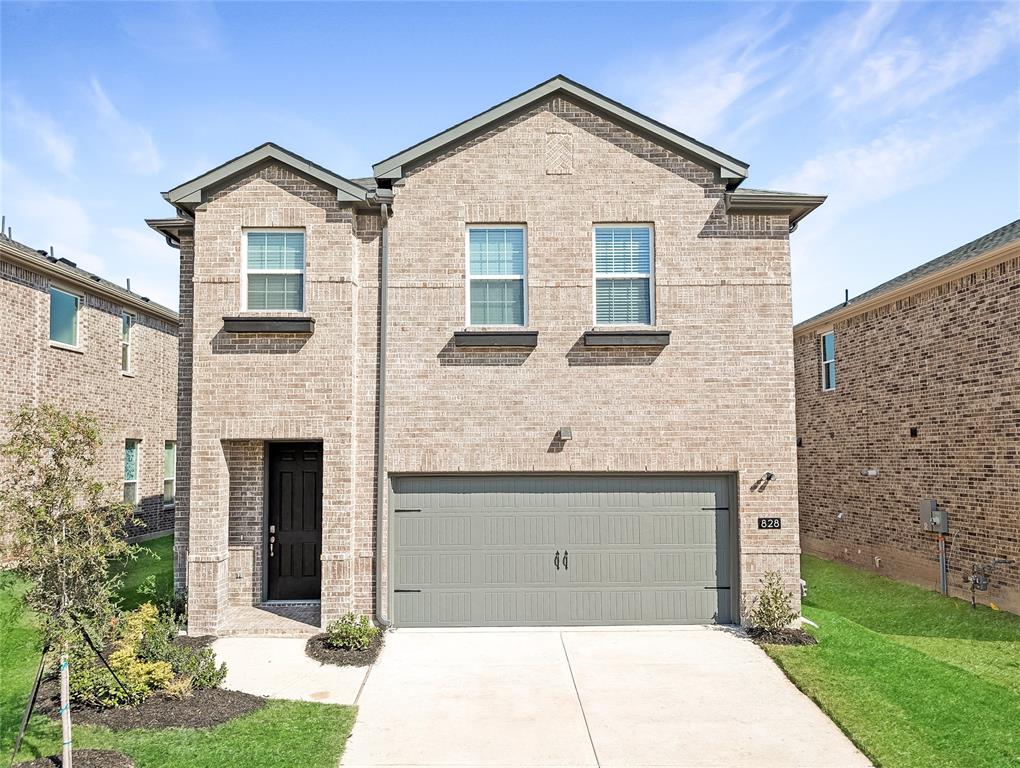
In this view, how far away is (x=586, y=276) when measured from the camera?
1058 cm

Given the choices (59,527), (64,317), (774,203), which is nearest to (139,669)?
(59,527)

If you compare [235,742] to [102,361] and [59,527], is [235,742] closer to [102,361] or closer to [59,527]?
[59,527]

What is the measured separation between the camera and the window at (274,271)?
1034 cm

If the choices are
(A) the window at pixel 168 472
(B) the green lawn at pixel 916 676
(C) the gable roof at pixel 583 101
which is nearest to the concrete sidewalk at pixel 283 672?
(B) the green lawn at pixel 916 676

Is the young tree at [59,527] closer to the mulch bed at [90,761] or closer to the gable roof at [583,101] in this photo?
the mulch bed at [90,761]

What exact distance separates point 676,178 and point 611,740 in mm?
7710

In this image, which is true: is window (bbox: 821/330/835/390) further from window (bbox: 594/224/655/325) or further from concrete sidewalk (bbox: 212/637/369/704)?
concrete sidewalk (bbox: 212/637/369/704)

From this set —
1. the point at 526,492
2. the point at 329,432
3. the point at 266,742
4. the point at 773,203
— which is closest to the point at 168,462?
the point at 329,432

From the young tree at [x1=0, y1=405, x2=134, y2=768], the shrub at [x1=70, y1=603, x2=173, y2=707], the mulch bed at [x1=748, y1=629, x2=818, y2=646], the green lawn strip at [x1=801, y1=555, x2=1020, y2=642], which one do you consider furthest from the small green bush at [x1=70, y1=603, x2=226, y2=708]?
the green lawn strip at [x1=801, y1=555, x2=1020, y2=642]

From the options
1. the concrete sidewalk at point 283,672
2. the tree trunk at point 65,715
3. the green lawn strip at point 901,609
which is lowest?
the green lawn strip at point 901,609

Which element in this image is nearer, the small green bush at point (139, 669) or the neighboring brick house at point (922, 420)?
the small green bush at point (139, 669)

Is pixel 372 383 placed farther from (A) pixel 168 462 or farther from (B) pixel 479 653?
(A) pixel 168 462

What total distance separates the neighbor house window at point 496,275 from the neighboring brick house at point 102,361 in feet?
24.1

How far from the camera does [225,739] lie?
21.3 ft
